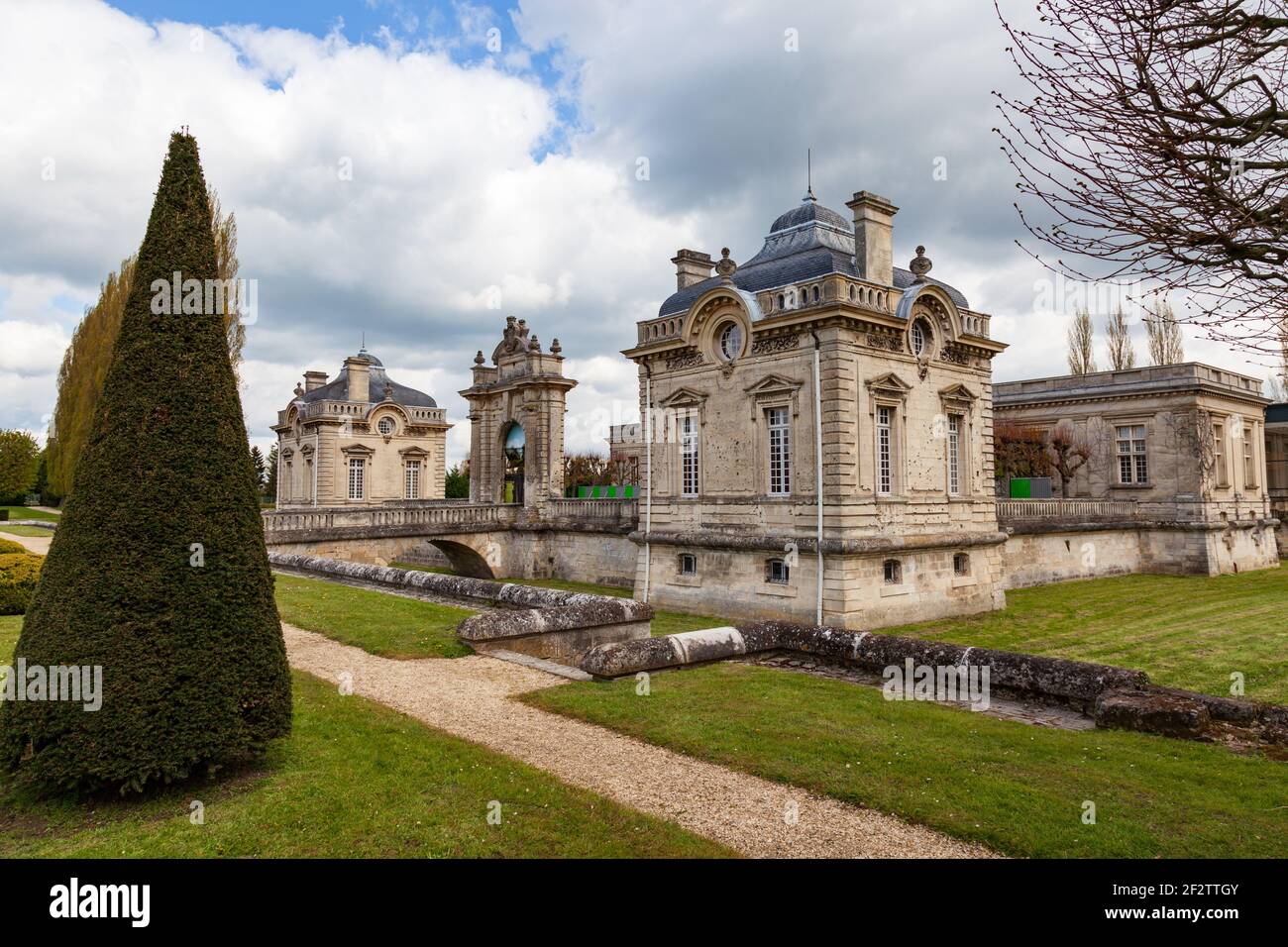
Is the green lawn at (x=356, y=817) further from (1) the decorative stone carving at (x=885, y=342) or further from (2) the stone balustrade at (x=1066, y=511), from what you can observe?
(2) the stone balustrade at (x=1066, y=511)

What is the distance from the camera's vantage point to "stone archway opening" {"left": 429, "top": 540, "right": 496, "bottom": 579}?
94.4 ft

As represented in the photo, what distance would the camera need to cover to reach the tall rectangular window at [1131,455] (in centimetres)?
3238

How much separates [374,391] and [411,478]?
456cm

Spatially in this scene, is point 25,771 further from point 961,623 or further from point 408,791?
point 961,623

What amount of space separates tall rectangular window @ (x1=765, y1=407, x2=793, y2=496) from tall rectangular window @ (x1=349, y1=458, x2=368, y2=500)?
24.2 meters

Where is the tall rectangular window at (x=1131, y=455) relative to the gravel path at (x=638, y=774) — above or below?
above

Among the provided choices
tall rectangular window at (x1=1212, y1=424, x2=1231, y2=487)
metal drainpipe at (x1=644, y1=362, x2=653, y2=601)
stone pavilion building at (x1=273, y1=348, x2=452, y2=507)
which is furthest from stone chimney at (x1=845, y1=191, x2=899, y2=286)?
stone pavilion building at (x1=273, y1=348, x2=452, y2=507)

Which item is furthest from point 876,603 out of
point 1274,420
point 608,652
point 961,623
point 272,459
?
point 272,459

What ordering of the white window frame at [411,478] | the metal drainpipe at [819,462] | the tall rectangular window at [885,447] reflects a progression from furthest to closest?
the white window frame at [411,478], the tall rectangular window at [885,447], the metal drainpipe at [819,462]

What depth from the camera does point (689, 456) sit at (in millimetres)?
21141

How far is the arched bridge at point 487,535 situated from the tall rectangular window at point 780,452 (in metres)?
7.13

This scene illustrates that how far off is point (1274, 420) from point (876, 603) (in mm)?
34551

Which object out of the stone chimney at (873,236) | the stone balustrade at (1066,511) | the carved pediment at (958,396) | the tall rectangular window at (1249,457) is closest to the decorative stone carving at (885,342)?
the stone chimney at (873,236)

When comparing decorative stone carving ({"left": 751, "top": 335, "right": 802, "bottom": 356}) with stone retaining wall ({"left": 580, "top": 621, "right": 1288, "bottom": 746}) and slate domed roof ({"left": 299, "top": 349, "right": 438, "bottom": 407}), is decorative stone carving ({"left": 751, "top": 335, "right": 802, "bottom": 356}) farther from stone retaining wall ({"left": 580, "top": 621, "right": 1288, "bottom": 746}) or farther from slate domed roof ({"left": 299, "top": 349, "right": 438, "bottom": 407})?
slate domed roof ({"left": 299, "top": 349, "right": 438, "bottom": 407})
